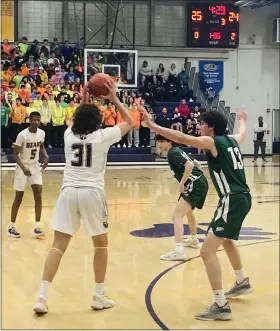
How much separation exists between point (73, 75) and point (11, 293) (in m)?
15.5

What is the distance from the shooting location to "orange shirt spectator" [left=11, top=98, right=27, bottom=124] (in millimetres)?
17344

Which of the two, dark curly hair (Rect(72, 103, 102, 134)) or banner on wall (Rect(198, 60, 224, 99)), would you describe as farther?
banner on wall (Rect(198, 60, 224, 99))

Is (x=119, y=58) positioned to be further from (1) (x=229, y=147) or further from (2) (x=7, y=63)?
(1) (x=229, y=147)

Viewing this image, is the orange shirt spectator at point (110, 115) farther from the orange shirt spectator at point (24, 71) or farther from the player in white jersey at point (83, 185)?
the player in white jersey at point (83, 185)

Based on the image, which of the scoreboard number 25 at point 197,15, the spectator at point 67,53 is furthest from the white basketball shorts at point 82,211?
the scoreboard number 25 at point 197,15

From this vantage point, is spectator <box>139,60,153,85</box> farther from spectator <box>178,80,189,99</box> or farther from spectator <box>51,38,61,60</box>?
spectator <box>51,38,61,60</box>

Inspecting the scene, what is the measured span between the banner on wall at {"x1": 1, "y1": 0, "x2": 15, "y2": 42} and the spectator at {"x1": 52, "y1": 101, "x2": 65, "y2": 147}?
4.75 m

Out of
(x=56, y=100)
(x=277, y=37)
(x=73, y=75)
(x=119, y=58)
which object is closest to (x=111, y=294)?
(x=56, y=100)

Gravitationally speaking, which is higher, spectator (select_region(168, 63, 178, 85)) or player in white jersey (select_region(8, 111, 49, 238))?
spectator (select_region(168, 63, 178, 85))

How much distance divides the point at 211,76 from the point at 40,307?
20.1 meters

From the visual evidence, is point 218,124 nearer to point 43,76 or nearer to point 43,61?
point 43,76

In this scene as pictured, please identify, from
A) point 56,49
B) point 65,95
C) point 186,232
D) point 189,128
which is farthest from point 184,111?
point 186,232

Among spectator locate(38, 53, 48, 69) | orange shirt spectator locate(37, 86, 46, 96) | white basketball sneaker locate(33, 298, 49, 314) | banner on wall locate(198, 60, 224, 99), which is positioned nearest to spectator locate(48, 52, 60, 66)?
spectator locate(38, 53, 48, 69)

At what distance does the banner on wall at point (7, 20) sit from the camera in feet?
70.3
